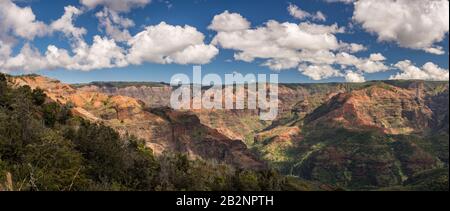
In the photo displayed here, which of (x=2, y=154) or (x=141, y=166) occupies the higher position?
(x=2, y=154)

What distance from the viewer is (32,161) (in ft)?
95.9
